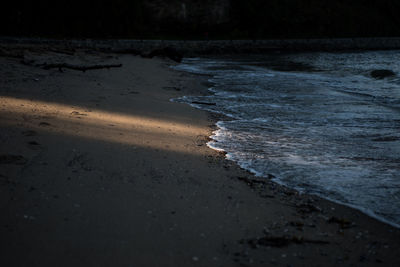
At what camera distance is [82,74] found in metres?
9.30

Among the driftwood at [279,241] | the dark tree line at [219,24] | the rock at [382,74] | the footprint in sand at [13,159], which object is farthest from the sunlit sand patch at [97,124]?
the dark tree line at [219,24]

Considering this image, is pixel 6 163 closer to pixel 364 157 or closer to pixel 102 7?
pixel 364 157

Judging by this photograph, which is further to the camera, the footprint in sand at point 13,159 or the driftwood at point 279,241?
the footprint in sand at point 13,159

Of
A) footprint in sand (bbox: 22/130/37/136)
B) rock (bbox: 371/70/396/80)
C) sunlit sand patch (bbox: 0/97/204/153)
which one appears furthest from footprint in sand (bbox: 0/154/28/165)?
rock (bbox: 371/70/396/80)

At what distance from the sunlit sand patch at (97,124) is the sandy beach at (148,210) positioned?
0.03 meters

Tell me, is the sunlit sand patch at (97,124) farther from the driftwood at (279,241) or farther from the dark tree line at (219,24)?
the dark tree line at (219,24)

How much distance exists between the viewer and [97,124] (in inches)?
184

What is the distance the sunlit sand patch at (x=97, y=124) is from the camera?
4.15 m

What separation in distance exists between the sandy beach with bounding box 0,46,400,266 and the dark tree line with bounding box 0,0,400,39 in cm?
3555

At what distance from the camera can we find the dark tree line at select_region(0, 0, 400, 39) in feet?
124

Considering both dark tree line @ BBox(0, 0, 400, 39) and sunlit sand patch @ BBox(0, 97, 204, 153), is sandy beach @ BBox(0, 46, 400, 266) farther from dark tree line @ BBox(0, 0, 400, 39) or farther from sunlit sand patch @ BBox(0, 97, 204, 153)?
dark tree line @ BBox(0, 0, 400, 39)

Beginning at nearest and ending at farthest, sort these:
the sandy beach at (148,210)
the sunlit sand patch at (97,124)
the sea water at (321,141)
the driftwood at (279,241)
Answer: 1. the sandy beach at (148,210)
2. the driftwood at (279,241)
3. the sea water at (321,141)
4. the sunlit sand patch at (97,124)

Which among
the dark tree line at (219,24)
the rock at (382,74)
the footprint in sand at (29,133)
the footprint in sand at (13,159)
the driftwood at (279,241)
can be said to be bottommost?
the driftwood at (279,241)

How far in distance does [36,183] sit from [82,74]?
7034mm
